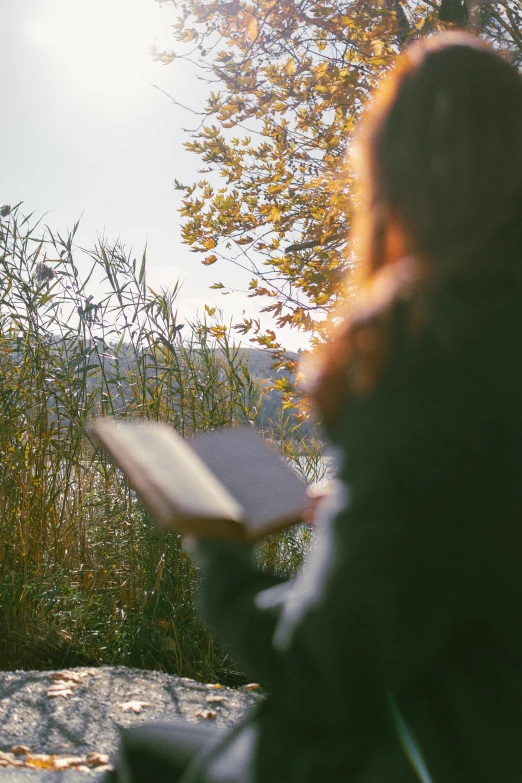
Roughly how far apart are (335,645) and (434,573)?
0.39ft

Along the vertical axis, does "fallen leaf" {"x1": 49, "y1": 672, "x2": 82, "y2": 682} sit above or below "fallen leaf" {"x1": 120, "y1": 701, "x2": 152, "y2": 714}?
above

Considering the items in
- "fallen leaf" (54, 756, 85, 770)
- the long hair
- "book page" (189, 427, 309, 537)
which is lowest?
"fallen leaf" (54, 756, 85, 770)

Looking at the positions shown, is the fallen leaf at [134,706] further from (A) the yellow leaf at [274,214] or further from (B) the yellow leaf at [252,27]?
(B) the yellow leaf at [252,27]

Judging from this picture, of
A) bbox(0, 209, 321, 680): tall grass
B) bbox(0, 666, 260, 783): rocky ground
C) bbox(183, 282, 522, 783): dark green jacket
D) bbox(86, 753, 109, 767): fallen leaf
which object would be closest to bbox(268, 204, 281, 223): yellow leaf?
bbox(0, 209, 321, 680): tall grass

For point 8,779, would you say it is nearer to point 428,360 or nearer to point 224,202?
point 428,360

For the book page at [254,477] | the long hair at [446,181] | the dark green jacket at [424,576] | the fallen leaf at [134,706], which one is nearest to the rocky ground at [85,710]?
the fallen leaf at [134,706]

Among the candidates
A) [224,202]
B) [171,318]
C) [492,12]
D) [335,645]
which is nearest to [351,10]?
[492,12]

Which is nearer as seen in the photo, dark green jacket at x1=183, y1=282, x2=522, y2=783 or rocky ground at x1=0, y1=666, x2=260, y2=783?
dark green jacket at x1=183, y1=282, x2=522, y2=783

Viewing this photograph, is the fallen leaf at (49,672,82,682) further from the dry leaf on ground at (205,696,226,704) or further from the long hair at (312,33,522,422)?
the long hair at (312,33,522,422)

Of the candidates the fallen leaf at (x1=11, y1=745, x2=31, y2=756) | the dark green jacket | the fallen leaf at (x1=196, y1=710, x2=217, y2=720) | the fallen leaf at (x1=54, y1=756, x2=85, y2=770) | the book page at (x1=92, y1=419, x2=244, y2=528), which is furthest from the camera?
the fallen leaf at (x1=196, y1=710, x2=217, y2=720)

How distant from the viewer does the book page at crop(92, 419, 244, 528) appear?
0.78m

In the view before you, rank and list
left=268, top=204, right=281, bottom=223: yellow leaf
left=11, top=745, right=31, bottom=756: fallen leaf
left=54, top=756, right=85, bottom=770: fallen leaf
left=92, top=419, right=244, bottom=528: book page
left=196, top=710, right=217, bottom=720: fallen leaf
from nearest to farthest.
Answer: left=92, top=419, right=244, bottom=528: book page, left=54, top=756, right=85, bottom=770: fallen leaf, left=11, top=745, right=31, bottom=756: fallen leaf, left=196, top=710, right=217, bottom=720: fallen leaf, left=268, top=204, right=281, bottom=223: yellow leaf

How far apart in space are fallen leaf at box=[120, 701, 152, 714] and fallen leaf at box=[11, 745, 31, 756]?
0.37 m

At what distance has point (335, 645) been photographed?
66cm
